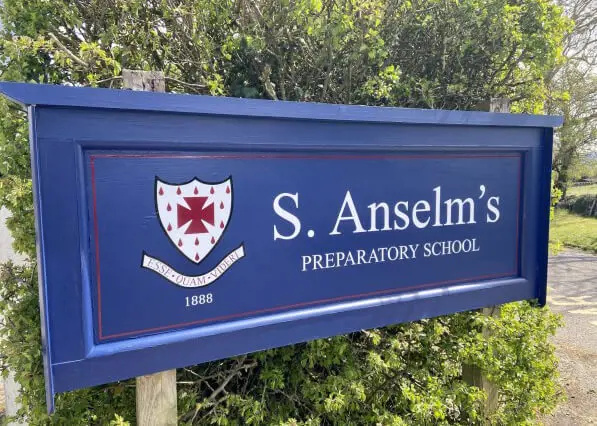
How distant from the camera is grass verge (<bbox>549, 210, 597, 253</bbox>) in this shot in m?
13.7

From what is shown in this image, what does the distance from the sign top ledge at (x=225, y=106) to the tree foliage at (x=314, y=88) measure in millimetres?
801

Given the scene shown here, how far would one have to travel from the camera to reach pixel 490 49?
3262 millimetres

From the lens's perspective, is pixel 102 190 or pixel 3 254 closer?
pixel 102 190

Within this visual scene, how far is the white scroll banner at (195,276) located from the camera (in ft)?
5.56

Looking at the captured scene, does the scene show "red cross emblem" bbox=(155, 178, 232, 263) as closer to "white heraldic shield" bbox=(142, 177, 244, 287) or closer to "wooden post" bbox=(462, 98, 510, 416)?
"white heraldic shield" bbox=(142, 177, 244, 287)

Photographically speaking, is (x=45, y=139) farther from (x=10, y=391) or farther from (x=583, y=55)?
(x=583, y=55)

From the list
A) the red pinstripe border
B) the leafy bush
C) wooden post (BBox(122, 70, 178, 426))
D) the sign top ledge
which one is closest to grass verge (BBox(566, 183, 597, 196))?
the leafy bush

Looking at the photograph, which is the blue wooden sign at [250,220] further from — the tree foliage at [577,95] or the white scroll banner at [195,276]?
the tree foliage at [577,95]

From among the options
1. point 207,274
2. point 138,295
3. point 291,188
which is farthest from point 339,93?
point 138,295

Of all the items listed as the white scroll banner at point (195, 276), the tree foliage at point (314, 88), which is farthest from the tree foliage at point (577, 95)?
the white scroll banner at point (195, 276)

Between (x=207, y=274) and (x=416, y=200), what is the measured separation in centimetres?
108

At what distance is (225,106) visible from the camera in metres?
1.76

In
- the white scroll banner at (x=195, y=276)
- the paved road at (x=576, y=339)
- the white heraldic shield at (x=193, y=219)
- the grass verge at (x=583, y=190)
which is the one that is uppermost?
the white heraldic shield at (x=193, y=219)

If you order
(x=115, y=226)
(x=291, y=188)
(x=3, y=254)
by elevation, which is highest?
(x=291, y=188)
